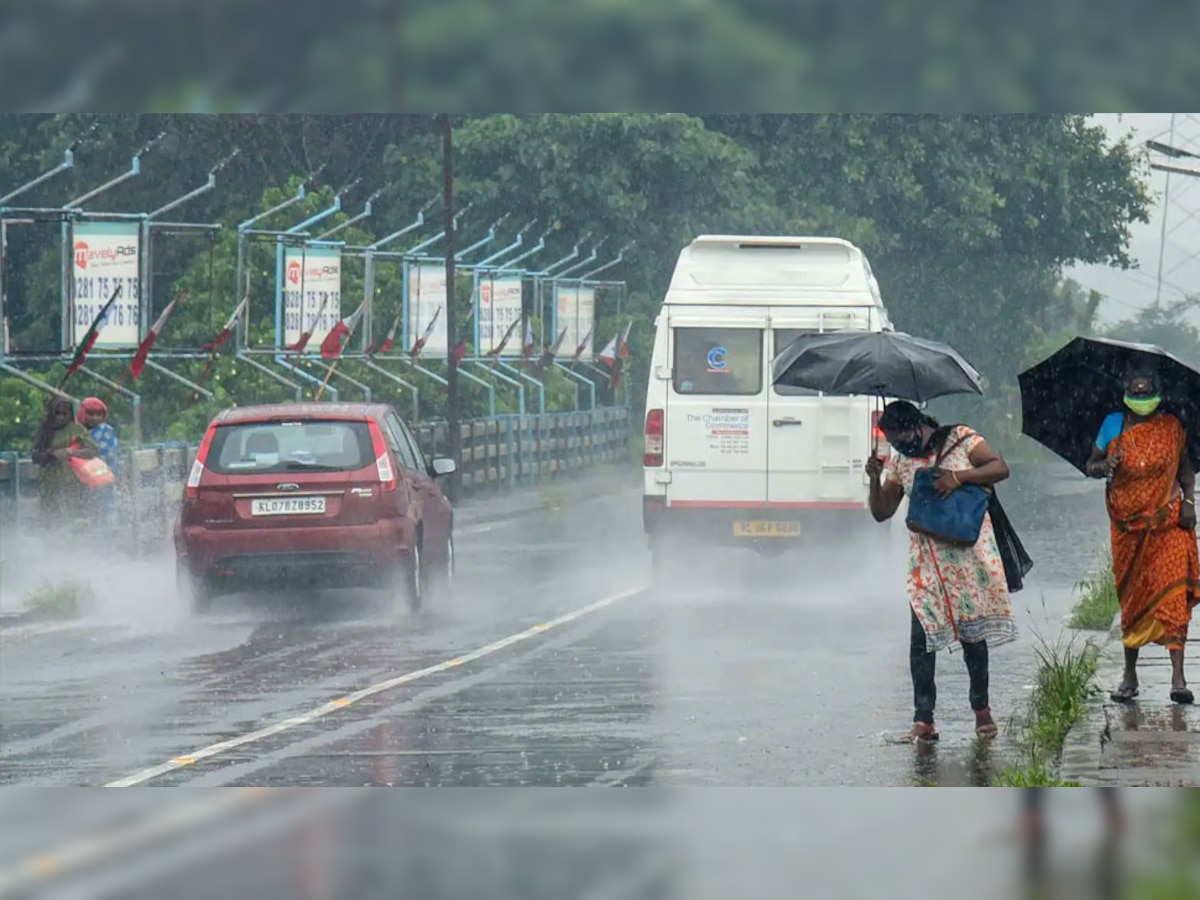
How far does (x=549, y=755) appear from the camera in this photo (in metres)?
11.9

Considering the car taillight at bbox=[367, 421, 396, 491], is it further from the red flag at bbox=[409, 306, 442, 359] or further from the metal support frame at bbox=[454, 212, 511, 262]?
the red flag at bbox=[409, 306, 442, 359]

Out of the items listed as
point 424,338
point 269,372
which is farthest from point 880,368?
point 269,372

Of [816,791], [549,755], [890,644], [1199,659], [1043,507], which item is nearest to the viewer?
[816,791]

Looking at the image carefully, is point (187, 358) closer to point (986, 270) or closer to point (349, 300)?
point (349, 300)

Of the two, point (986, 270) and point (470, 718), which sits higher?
point (986, 270)

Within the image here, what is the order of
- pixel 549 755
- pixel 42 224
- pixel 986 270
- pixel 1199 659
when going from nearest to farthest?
pixel 549 755, pixel 1199 659, pixel 986 270, pixel 42 224

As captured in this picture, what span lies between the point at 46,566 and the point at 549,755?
36.9 feet

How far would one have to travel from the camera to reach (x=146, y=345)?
23766mm

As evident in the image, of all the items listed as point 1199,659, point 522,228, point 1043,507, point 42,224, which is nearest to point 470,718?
point 1199,659

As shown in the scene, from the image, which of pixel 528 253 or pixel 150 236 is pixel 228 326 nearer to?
pixel 150 236

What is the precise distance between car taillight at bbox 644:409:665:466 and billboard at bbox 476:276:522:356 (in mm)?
2278

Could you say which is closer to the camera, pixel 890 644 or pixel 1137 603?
pixel 1137 603

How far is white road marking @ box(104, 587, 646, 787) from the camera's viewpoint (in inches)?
461

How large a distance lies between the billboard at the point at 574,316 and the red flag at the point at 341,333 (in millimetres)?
3346
